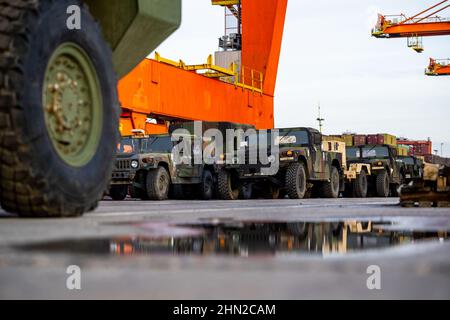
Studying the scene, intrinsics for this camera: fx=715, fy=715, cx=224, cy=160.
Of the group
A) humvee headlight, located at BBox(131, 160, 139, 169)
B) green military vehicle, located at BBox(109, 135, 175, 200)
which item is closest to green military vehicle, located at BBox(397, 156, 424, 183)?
green military vehicle, located at BBox(109, 135, 175, 200)

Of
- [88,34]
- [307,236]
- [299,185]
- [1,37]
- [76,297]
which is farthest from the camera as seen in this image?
[299,185]

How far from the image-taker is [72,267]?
1.77m

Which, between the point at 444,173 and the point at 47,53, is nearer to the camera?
the point at 47,53

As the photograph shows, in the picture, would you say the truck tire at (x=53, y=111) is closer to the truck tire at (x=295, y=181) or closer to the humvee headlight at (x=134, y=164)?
the truck tire at (x=295, y=181)

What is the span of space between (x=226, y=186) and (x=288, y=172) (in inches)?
64.6

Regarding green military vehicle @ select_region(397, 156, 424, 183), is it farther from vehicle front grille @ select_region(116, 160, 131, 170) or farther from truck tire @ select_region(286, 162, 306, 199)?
vehicle front grille @ select_region(116, 160, 131, 170)

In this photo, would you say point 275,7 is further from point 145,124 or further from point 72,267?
point 72,267

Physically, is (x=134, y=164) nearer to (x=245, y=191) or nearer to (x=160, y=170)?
(x=160, y=170)

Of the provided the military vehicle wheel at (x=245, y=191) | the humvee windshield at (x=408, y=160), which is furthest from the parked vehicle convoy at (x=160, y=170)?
the humvee windshield at (x=408, y=160)

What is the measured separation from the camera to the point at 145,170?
1650 cm

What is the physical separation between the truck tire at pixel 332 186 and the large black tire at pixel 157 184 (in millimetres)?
4152

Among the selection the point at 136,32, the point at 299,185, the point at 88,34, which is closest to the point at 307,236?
the point at 88,34

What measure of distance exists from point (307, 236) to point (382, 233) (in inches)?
16.8

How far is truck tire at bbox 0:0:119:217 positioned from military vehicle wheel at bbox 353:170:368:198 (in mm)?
16338
